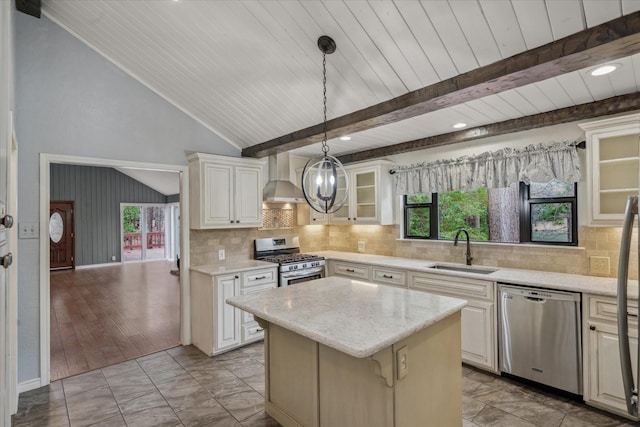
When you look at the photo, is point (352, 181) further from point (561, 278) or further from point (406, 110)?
point (561, 278)

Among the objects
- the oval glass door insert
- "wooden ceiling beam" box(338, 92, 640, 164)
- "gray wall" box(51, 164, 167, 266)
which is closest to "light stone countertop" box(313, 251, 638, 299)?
"wooden ceiling beam" box(338, 92, 640, 164)

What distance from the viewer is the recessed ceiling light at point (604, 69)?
2.26m

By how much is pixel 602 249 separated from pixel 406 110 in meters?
2.19

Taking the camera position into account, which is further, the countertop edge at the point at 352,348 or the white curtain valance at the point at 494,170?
the white curtain valance at the point at 494,170

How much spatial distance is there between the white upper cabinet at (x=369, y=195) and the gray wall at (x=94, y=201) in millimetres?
8453

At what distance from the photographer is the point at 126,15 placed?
9.25 feet

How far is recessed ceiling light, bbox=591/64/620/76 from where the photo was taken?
2.26m

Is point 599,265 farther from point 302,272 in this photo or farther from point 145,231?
point 145,231

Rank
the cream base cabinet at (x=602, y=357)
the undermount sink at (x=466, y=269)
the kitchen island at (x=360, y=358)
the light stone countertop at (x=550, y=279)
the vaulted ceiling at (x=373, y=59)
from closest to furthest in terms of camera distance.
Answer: the kitchen island at (x=360, y=358), the vaulted ceiling at (x=373, y=59), the cream base cabinet at (x=602, y=357), the light stone countertop at (x=550, y=279), the undermount sink at (x=466, y=269)

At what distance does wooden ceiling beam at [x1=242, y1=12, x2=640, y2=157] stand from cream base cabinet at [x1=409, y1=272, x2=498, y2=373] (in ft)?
5.68

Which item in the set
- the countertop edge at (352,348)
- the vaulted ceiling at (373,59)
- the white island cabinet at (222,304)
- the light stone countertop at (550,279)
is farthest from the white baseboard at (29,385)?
the light stone countertop at (550,279)

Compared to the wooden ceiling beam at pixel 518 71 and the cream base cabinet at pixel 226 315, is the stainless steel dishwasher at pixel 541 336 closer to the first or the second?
the wooden ceiling beam at pixel 518 71

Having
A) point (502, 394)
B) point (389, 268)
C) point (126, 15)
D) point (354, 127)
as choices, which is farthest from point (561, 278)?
point (126, 15)

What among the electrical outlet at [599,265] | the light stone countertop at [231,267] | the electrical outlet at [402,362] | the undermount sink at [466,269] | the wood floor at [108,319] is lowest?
the wood floor at [108,319]
